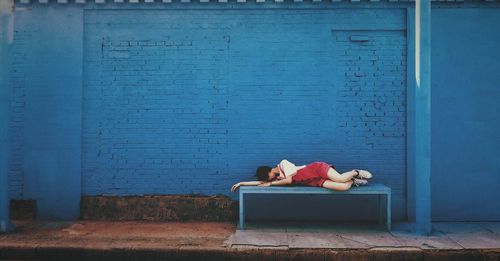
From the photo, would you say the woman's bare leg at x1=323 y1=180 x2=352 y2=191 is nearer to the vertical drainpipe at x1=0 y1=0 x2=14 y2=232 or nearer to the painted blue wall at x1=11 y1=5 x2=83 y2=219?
the painted blue wall at x1=11 y1=5 x2=83 y2=219

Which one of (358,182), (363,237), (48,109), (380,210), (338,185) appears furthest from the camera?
(48,109)

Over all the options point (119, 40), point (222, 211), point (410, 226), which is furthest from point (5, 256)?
point (410, 226)

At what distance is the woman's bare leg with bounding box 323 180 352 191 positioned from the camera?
19.9 feet

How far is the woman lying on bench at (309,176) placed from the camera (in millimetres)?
6137

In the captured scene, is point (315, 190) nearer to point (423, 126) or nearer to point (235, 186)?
point (235, 186)

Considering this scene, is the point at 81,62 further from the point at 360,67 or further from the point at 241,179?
the point at 360,67

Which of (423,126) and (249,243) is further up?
(423,126)

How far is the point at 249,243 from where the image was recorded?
5551 mm

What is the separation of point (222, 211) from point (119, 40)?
337 centimetres

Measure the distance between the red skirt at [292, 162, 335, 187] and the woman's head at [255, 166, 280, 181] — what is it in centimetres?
32

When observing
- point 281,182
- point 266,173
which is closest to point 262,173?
point 266,173

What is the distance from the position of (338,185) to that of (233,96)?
7.49 feet

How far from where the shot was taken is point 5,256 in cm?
540

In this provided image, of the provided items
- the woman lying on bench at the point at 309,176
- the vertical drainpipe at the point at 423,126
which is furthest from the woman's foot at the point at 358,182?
the vertical drainpipe at the point at 423,126
